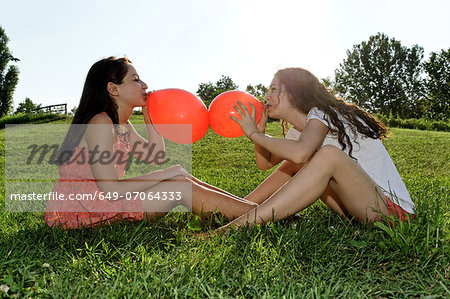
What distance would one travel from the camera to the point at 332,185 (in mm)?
2607

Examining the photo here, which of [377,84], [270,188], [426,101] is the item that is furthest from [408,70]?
[270,188]

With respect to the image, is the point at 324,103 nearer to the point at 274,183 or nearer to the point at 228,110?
the point at 228,110

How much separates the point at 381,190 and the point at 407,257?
0.58 m

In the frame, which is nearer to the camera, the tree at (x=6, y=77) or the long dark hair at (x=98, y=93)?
the long dark hair at (x=98, y=93)

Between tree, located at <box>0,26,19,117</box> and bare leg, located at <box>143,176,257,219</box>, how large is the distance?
4119cm

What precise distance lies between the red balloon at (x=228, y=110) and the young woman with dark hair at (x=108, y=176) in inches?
21.5

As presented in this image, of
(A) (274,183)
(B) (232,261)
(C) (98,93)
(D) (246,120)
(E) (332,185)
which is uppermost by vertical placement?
(C) (98,93)

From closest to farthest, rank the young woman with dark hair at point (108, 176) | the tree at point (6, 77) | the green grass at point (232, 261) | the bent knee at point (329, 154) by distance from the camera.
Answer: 1. the green grass at point (232, 261)
2. the bent knee at point (329, 154)
3. the young woman with dark hair at point (108, 176)
4. the tree at point (6, 77)

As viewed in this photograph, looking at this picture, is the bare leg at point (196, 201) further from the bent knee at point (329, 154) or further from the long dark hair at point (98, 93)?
the bent knee at point (329, 154)

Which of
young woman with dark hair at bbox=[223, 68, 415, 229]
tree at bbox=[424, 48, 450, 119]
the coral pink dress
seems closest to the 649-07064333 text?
the coral pink dress

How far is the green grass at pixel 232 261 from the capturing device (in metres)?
1.82

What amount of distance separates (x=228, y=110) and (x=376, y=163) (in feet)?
4.03

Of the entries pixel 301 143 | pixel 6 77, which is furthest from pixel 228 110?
pixel 6 77

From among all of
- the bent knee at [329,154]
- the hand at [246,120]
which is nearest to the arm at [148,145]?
the hand at [246,120]
